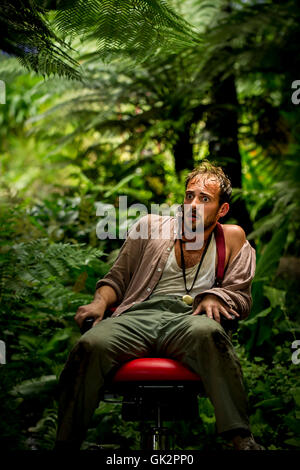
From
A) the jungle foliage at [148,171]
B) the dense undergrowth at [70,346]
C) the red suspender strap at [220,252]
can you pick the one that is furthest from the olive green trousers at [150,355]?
the dense undergrowth at [70,346]

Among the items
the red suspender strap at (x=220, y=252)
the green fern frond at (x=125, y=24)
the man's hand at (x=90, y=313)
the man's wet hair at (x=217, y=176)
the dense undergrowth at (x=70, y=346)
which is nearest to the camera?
the green fern frond at (x=125, y=24)

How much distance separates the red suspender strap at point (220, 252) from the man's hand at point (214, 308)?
0.21m

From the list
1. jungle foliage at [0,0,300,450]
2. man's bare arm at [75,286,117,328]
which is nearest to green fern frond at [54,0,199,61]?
jungle foliage at [0,0,300,450]

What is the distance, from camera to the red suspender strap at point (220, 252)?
2393mm

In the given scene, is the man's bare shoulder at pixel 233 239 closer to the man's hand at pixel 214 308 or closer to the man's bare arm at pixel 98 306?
the man's hand at pixel 214 308

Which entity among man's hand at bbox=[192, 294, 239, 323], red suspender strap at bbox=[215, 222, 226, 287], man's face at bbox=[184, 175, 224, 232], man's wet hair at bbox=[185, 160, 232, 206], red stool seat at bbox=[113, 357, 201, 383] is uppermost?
man's wet hair at bbox=[185, 160, 232, 206]

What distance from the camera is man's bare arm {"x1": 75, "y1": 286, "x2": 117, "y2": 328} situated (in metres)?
2.30

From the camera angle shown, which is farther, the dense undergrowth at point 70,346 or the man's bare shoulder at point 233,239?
the dense undergrowth at point 70,346

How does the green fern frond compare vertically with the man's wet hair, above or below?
above

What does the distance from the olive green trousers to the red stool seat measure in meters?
0.04

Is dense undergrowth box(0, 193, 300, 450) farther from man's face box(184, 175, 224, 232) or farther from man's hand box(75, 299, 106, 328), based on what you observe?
man's face box(184, 175, 224, 232)
